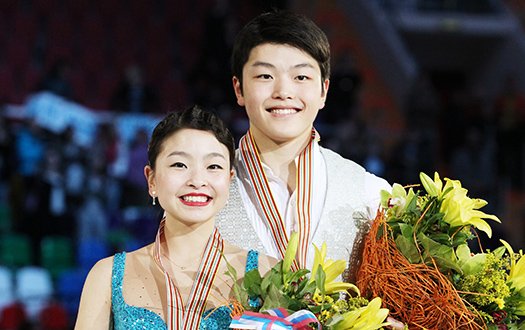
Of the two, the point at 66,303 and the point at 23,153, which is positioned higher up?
the point at 23,153

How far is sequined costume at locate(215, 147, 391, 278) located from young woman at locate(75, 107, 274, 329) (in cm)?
28

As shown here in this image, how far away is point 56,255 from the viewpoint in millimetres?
7164

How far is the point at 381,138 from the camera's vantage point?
8.93 metres

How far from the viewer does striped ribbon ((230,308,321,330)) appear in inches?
92.0

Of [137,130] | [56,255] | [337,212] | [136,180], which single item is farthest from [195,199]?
[137,130]

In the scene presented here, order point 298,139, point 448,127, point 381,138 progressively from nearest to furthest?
point 298,139 < point 381,138 < point 448,127

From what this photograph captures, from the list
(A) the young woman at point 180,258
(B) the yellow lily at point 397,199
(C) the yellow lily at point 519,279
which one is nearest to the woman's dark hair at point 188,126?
(A) the young woman at point 180,258

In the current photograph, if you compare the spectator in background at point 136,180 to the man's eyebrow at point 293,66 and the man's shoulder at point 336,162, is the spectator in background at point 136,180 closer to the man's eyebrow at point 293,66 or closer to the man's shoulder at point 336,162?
the man's shoulder at point 336,162

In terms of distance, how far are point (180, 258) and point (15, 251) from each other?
466 cm

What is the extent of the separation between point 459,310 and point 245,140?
881mm

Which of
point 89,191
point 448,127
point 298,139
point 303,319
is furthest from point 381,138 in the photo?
point 303,319

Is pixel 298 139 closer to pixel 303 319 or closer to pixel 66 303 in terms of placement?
pixel 303 319

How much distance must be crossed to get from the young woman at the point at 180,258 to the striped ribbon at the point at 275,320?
0.23m

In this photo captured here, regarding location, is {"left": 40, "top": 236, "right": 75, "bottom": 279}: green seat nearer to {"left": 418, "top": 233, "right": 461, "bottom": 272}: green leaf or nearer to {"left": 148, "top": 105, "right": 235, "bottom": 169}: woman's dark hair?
{"left": 148, "top": 105, "right": 235, "bottom": 169}: woman's dark hair
